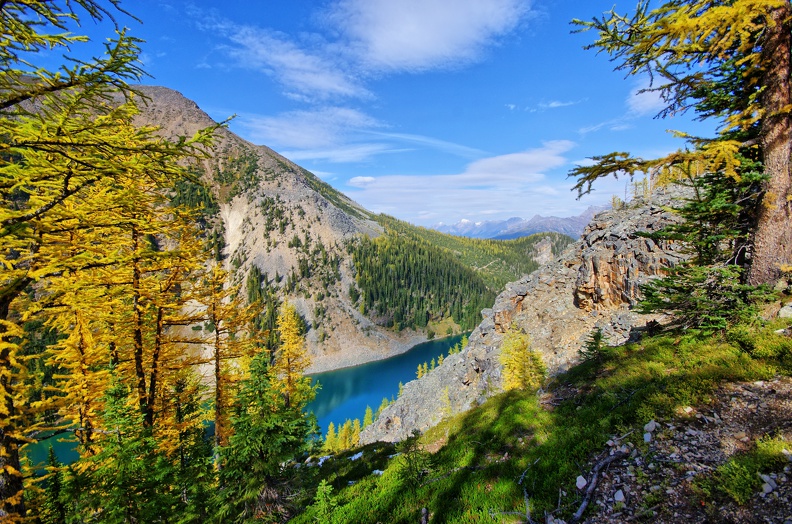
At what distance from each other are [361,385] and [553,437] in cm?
9895

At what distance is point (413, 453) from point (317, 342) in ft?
408

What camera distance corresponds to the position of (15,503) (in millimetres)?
6277

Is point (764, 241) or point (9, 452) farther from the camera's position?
point (764, 241)

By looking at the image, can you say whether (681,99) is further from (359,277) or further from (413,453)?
(359,277)

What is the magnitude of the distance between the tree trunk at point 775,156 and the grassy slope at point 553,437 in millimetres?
2018

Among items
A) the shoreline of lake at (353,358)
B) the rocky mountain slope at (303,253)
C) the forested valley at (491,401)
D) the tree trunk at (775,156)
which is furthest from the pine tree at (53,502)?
the rocky mountain slope at (303,253)

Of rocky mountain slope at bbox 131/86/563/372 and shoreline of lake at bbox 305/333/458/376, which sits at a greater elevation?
rocky mountain slope at bbox 131/86/563/372

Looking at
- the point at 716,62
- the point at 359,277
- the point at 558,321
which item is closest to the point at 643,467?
the point at 716,62

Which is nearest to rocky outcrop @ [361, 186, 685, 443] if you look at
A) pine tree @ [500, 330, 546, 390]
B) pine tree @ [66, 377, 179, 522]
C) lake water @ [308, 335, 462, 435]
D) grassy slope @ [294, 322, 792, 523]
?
pine tree @ [500, 330, 546, 390]

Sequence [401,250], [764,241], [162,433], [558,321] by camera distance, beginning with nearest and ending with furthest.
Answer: [764,241] → [162,433] → [558,321] → [401,250]

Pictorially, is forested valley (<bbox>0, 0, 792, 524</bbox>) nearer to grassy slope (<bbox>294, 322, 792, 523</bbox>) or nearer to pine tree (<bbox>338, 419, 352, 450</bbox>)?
grassy slope (<bbox>294, 322, 792, 523</bbox>)

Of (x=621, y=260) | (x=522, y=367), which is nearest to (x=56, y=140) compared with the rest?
(x=522, y=367)

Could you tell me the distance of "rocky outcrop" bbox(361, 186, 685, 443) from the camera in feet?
108

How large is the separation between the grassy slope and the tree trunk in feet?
6.62
